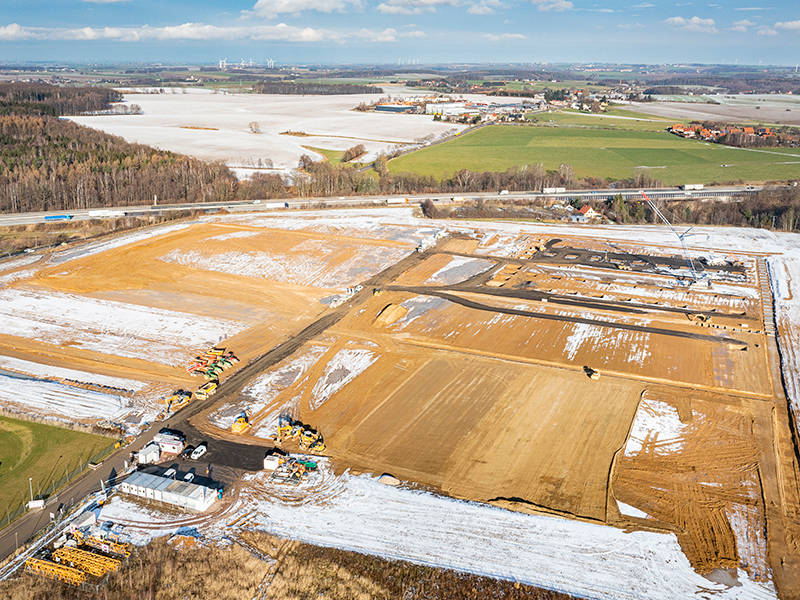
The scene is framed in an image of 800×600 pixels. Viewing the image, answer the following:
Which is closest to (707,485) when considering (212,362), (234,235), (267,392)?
(267,392)

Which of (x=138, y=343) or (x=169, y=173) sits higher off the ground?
(x=169, y=173)

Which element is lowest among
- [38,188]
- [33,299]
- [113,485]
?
[113,485]

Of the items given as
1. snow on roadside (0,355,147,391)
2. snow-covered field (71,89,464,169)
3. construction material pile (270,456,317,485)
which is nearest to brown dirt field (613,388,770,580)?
construction material pile (270,456,317,485)

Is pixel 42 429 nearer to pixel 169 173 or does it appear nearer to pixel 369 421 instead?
pixel 369 421

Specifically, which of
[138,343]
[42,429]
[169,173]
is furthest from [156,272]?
[169,173]

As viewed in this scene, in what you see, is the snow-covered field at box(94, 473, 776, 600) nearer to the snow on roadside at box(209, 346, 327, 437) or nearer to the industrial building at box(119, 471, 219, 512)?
the industrial building at box(119, 471, 219, 512)

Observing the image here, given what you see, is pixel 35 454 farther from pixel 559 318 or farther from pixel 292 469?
pixel 559 318
